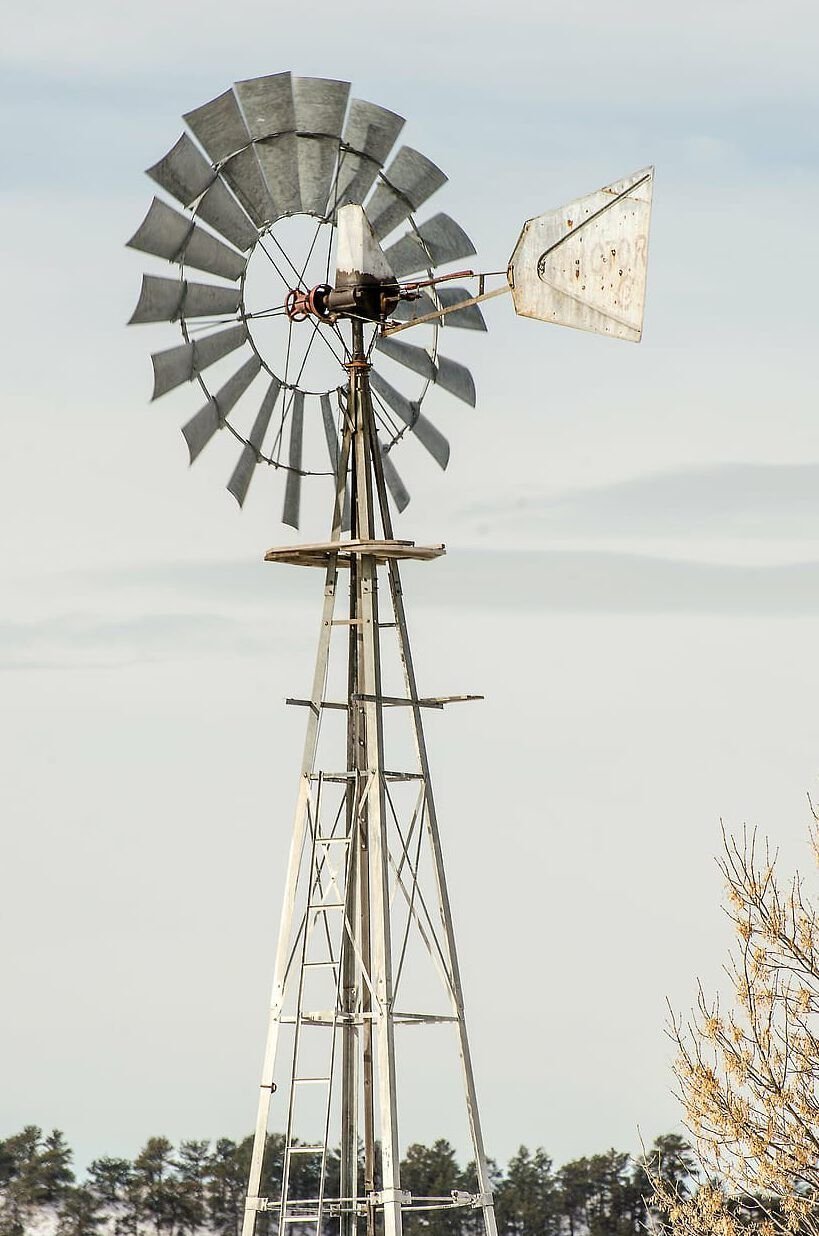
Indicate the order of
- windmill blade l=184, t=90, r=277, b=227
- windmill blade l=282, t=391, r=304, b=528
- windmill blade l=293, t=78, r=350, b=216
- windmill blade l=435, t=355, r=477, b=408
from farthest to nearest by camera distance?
windmill blade l=435, t=355, r=477, b=408 < windmill blade l=282, t=391, r=304, b=528 < windmill blade l=293, t=78, r=350, b=216 < windmill blade l=184, t=90, r=277, b=227

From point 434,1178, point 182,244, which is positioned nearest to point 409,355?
point 182,244

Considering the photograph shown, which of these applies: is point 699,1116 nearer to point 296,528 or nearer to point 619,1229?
point 296,528

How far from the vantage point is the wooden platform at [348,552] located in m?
14.0

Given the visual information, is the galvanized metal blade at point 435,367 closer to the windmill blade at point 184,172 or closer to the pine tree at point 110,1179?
the windmill blade at point 184,172

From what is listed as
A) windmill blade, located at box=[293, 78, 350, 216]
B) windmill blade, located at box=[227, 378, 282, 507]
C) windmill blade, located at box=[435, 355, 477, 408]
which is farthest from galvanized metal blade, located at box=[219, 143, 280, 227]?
windmill blade, located at box=[435, 355, 477, 408]

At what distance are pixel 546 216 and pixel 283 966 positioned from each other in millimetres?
5146

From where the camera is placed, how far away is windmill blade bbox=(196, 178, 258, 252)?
548 inches

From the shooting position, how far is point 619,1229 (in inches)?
1412

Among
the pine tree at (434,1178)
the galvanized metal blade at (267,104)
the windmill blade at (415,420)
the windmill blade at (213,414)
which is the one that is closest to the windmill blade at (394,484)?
the windmill blade at (415,420)

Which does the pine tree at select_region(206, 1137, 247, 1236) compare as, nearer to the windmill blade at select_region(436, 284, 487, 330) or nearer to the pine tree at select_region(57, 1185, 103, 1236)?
the pine tree at select_region(57, 1185, 103, 1236)

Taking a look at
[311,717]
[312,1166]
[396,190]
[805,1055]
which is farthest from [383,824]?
[312,1166]

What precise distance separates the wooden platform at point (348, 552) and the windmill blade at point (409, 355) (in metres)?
1.67

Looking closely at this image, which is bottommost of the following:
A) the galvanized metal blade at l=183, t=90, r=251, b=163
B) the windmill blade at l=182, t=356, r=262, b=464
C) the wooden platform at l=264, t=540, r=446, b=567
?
the wooden platform at l=264, t=540, r=446, b=567

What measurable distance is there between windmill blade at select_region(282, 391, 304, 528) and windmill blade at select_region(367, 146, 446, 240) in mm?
1346
